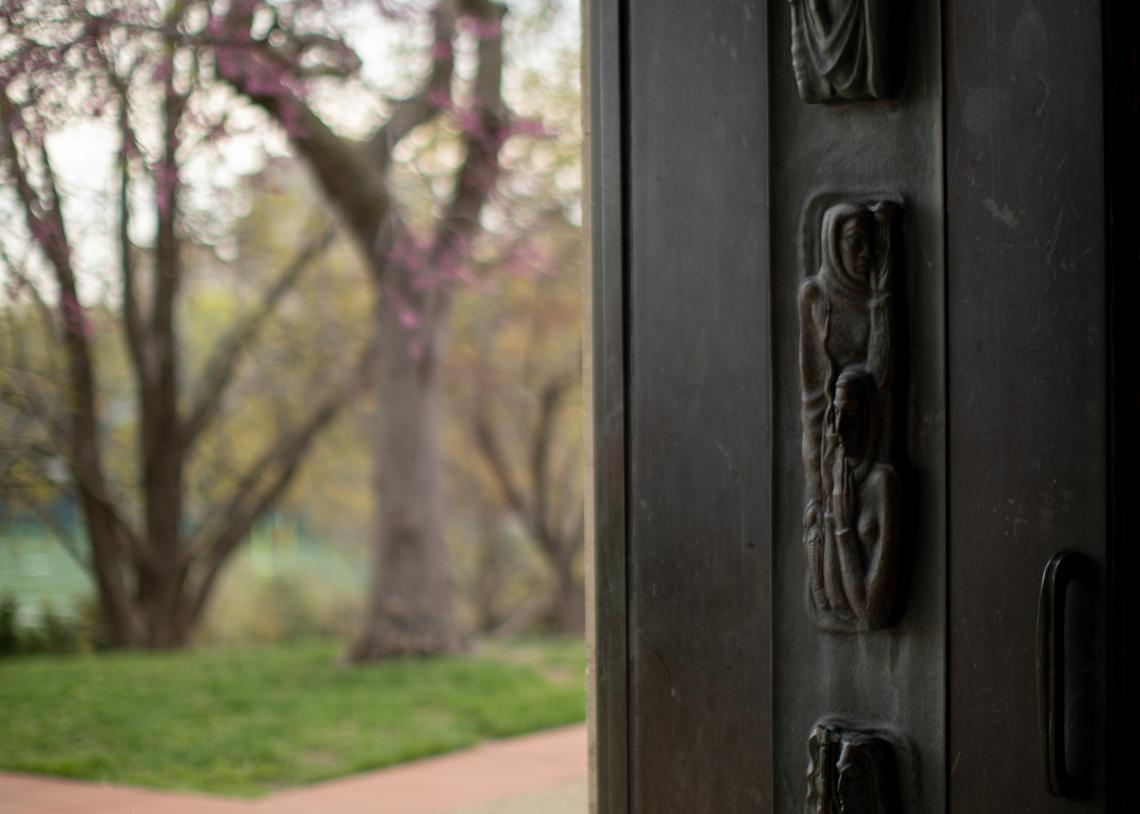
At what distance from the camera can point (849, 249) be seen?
197 cm

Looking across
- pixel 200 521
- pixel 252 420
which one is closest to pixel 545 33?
pixel 252 420

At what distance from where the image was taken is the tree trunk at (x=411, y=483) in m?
9.52

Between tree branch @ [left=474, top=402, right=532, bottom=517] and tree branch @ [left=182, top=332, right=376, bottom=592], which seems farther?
tree branch @ [left=474, top=402, right=532, bottom=517]

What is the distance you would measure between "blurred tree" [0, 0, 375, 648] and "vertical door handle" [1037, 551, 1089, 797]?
618 cm

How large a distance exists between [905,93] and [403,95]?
28.2ft

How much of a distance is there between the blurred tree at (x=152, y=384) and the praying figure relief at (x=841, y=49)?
18.8 ft

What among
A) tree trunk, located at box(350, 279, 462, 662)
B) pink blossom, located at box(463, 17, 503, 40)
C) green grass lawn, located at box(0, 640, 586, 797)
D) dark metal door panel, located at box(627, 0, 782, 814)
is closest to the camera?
dark metal door panel, located at box(627, 0, 782, 814)

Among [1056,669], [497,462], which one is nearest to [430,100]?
[497,462]

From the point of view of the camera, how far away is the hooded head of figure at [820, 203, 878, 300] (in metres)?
1.96

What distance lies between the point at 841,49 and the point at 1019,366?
53cm

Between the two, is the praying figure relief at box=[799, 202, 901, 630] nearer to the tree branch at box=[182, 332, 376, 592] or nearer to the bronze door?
the bronze door

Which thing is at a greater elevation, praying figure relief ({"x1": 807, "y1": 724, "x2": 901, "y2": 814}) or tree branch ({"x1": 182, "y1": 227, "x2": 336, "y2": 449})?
tree branch ({"x1": 182, "y1": 227, "x2": 336, "y2": 449})

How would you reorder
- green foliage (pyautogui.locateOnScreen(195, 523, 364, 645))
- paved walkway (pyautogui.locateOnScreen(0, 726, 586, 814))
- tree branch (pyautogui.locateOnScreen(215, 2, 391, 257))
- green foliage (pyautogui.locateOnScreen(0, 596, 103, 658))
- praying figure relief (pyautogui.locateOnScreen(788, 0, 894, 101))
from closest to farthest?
praying figure relief (pyautogui.locateOnScreen(788, 0, 894, 101)), paved walkway (pyautogui.locateOnScreen(0, 726, 586, 814)), tree branch (pyautogui.locateOnScreen(215, 2, 391, 257)), green foliage (pyautogui.locateOnScreen(0, 596, 103, 658)), green foliage (pyautogui.locateOnScreen(195, 523, 364, 645))

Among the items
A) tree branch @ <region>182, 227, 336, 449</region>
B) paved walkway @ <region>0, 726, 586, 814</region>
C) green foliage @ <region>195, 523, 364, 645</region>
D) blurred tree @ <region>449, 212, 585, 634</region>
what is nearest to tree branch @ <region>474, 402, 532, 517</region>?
blurred tree @ <region>449, 212, 585, 634</region>
